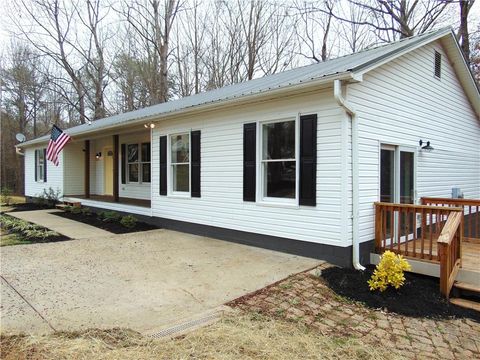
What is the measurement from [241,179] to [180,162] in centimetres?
229

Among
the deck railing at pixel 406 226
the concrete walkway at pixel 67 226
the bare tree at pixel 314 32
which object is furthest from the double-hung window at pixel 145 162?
the bare tree at pixel 314 32

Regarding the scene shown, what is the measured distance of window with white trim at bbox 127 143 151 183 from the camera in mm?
12141

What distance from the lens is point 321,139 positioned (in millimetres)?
5672

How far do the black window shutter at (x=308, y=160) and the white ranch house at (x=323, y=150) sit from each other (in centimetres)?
2

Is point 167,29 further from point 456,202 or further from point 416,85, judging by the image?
point 456,202

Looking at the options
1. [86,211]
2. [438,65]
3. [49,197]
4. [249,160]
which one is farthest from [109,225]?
[438,65]

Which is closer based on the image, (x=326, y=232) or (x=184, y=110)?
(x=326, y=232)

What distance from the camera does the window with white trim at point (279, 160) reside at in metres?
6.18

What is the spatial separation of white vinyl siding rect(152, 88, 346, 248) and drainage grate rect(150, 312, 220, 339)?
8.82ft

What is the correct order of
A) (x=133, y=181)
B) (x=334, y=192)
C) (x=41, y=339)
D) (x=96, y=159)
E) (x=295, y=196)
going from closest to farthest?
(x=41, y=339), (x=334, y=192), (x=295, y=196), (x=133, y=181), (x=96, y=159)

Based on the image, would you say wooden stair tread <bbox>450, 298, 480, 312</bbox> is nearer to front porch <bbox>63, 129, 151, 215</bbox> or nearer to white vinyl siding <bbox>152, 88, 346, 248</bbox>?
white vinyl siding <bbox>152, 88, 346, 248</bbox>

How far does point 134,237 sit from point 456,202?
22.4 feet

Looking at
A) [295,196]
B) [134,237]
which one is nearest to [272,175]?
[295,196]

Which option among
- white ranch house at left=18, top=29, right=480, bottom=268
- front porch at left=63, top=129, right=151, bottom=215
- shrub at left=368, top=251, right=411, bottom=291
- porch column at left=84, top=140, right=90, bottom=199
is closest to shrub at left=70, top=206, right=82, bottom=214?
front porch at left=63, top=129, right=151, bottom=215
